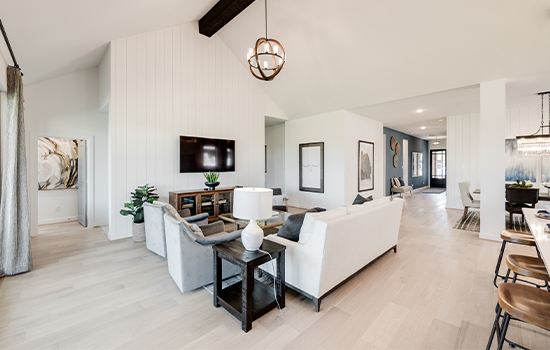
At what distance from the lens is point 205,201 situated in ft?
16.5

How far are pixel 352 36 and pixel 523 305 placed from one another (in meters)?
4.23

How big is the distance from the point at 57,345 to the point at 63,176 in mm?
4990

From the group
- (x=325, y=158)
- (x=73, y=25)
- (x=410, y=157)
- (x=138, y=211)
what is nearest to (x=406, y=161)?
(x=410, y=157)

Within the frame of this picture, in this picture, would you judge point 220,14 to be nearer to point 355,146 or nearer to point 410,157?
point 355,146

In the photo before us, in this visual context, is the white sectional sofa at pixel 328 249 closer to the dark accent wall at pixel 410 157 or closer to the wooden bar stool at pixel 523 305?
the wooden bar stool at pixel 523 305

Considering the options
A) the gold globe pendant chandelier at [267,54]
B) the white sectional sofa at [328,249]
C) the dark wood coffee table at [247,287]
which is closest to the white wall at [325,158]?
the gold globe pendant chandelier at [267,54]

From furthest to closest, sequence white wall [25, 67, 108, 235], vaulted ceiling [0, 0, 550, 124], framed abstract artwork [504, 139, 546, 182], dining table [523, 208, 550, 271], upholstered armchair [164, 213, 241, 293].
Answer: framed abstract artwork [504, 139, 546, 182] → white wall [25, 67, 108, 235] → vaulted ceiling [0, 0, 550, 124] → upholstered armchair [164, 213, 241, 293] → dining table [523, 208, 550, 271]

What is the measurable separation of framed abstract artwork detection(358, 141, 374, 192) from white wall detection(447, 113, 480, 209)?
2.37 metres

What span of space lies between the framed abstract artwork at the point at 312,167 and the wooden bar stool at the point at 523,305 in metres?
5.14

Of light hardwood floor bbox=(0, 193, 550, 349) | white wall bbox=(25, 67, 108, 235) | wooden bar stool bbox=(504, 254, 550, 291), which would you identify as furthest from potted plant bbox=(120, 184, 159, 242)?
wooden bar stool bbox=(504, 254, 550, 291)

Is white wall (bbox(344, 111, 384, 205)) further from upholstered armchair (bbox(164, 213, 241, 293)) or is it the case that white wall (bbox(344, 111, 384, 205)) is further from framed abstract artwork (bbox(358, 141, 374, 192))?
upholstered armchair (bbox(164, 213, 241, 293))

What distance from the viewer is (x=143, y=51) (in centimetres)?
452

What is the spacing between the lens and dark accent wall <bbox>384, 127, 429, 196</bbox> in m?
9.23

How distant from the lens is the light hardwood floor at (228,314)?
1810 mm
